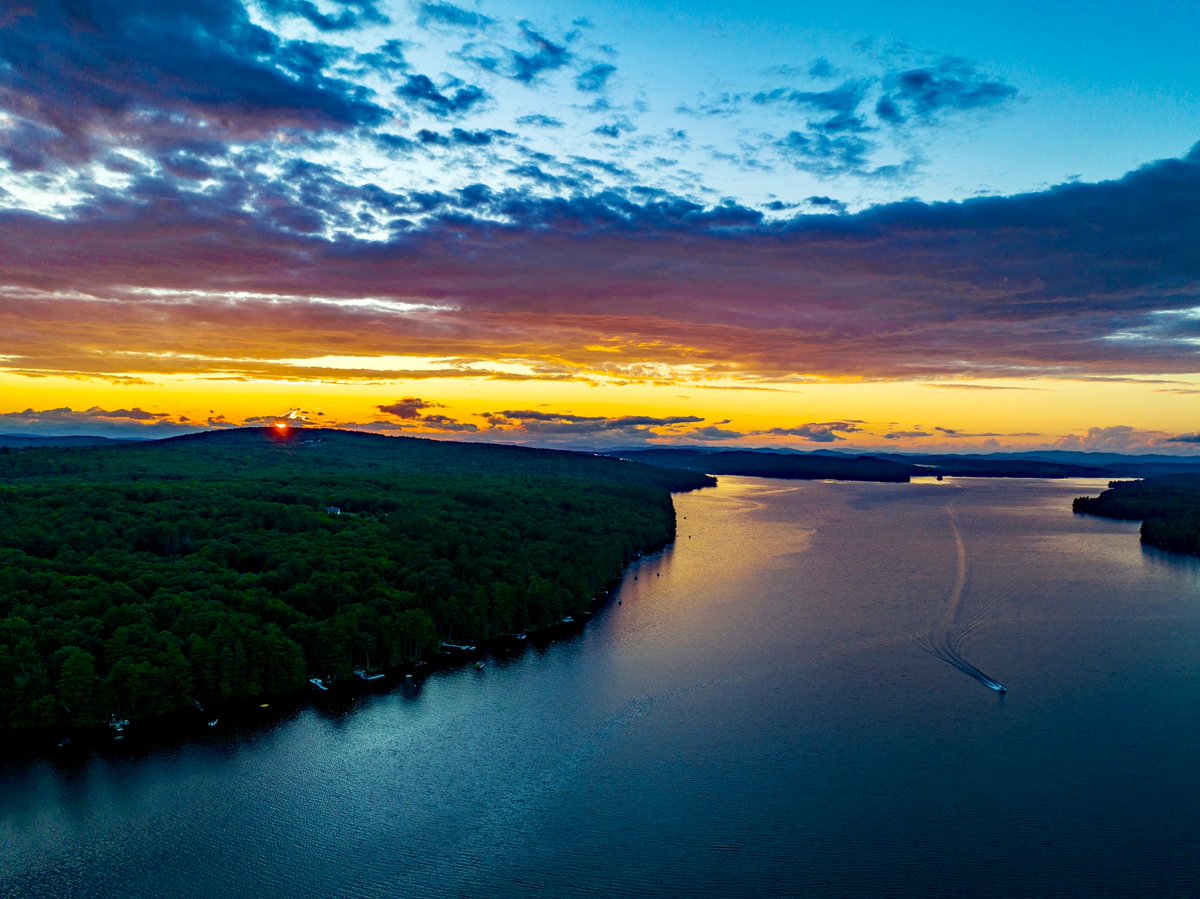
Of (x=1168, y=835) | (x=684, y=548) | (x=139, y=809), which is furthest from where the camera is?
(x=684, y=548)

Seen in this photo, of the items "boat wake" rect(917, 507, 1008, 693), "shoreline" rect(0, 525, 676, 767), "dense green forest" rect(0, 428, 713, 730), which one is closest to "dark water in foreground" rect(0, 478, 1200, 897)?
"boat wake" rect(917, 507, 1008, 693)

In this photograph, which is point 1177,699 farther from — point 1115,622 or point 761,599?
point 761,599

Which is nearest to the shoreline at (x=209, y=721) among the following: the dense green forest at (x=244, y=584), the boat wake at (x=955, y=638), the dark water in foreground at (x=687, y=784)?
the dense green forest at (x=244, y=584)

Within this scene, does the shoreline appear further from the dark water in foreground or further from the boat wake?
the boat wake

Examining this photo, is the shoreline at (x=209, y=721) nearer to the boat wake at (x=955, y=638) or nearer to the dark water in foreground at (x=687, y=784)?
the dark water in foreground at (x=687, y=784)

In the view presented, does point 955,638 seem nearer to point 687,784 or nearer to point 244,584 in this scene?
point 687,784

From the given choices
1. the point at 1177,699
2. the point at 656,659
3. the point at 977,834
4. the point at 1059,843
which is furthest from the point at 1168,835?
the point at 656,659
